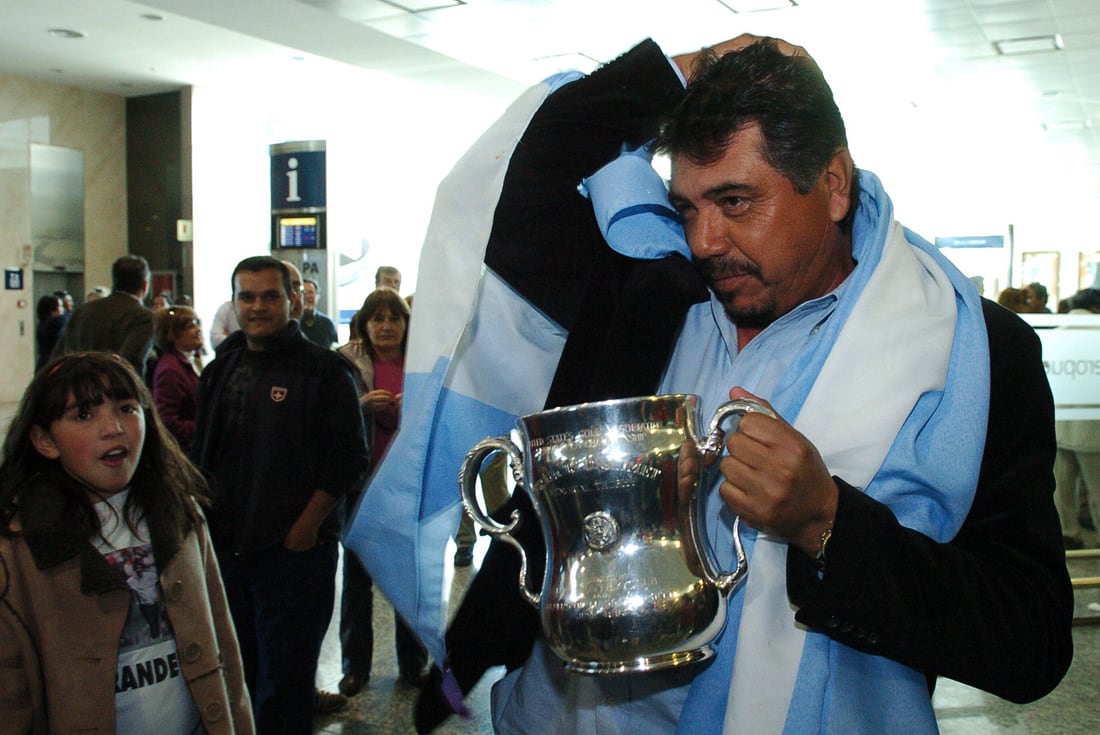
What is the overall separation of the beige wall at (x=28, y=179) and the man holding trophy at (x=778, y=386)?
14.0 meters

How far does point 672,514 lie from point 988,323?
0.46m

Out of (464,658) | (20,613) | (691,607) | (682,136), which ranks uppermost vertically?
(682,136)

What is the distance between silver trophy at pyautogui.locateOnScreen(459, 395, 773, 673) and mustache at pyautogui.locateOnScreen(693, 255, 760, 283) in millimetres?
249

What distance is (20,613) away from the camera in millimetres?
1844

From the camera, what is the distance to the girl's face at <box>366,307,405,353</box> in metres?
4.51

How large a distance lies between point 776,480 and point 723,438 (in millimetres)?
81

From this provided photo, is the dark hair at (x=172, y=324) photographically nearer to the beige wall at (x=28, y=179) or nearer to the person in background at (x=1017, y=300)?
the person in background at (x=1017, y=300)

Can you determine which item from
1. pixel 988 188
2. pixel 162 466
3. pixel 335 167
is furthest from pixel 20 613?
pixel 988 188

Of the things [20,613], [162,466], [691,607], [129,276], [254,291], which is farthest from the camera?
[129,276]

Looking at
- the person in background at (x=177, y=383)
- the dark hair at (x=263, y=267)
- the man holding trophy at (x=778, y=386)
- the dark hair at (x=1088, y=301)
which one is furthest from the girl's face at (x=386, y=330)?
the dark hair at (x=1088, y=301)

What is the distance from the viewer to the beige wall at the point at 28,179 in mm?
13352

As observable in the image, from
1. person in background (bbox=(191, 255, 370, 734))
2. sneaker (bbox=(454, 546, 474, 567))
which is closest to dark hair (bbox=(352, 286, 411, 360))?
person in background (bbox=(191, 255, 370, 734))

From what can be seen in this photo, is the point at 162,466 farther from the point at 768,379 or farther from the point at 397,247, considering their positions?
the point at 397,247

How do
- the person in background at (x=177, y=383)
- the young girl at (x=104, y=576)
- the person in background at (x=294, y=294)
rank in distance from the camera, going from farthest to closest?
the person in background at (x=177, y=383)
the person in background at (x=294, y=294)
the young girl at (x=104, y=576)
